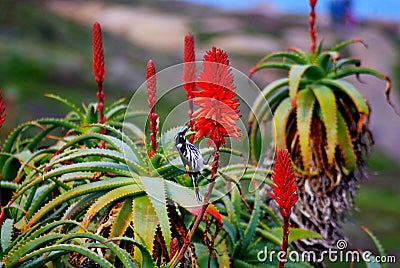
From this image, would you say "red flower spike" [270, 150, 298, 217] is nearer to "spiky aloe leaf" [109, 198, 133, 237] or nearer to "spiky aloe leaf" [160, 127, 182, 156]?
"spiky aloe leaf" [109, 198, 133, 237]

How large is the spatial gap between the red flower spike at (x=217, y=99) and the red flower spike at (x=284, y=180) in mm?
162

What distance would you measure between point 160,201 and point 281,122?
1448 mm

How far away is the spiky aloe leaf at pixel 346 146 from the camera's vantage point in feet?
11.5

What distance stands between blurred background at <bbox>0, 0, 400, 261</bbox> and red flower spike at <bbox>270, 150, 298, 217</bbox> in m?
2.05

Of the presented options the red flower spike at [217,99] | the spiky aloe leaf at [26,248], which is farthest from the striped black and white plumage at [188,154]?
the spiky aloe leaf at [26,248]

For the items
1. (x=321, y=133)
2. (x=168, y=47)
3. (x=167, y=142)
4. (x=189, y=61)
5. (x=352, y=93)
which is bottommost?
(x=167, y=142)

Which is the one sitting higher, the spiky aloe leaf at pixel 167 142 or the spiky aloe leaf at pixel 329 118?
the spiky aloe leaf at pixel 329 118

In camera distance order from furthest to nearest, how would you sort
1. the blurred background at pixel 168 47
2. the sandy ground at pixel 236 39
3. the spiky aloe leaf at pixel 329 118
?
1. the sandy ground at pixel 236 39
2. the blurred background at pixel 168 47
3. the spiky aloe leaf at pixel 329 118

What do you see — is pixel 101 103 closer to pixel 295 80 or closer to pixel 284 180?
pixel 295 80

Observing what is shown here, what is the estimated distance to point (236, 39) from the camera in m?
27.9

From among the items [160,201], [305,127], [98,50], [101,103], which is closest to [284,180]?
[160,201]

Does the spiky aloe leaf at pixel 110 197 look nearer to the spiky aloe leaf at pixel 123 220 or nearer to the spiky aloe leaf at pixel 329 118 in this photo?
the spiky aloe leaf at pixel 123 220

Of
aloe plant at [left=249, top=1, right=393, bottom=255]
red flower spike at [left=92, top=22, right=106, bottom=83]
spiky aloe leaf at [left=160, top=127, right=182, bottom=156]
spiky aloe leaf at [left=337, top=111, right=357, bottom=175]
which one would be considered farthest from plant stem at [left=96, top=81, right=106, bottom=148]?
spiky aloe leaf at [left=337, top=111, right=357, bottom=175]

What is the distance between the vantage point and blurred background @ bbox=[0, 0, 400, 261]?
1451cm
